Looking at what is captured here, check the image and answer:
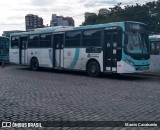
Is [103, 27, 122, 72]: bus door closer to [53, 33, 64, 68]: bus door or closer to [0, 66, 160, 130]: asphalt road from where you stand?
[53, 33, 64, 68]: bus door

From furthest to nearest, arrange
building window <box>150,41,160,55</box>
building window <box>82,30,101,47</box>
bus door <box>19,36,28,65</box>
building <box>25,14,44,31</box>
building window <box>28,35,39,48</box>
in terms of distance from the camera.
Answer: building <box>25,14,44,31</box> → bus door <box>19,36,28,65</box> → building window <box>150,41,160,55</box> → building window <box>28,35,39,48</box> → building window <box>82,30,101,47</box>

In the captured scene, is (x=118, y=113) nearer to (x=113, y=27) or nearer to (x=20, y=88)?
(x=20, y=88)

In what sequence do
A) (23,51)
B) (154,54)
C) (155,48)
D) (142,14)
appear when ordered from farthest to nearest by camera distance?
(142,14) < (23,51) < (155,48) < (154,54)

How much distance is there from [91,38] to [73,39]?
1761 millimetres

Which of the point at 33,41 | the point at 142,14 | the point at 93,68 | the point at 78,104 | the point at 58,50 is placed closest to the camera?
the point at 78,104

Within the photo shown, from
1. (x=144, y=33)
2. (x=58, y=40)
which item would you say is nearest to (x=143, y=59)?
(x=144, y=33)

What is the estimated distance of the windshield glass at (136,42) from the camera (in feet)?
52.3

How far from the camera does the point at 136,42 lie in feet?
53.5

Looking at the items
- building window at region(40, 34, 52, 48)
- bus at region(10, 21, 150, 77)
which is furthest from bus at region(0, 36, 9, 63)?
building window at region(40, 34, 52, 48)

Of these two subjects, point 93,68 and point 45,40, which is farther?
point 45,40

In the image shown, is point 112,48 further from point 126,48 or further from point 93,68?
point 93,68

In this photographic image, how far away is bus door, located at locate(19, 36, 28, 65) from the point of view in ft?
76.3

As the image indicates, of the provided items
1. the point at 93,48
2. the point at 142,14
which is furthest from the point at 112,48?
the point at 142,14

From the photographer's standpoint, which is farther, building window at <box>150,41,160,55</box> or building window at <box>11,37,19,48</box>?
building window at <box>11,37,19,48</box>
